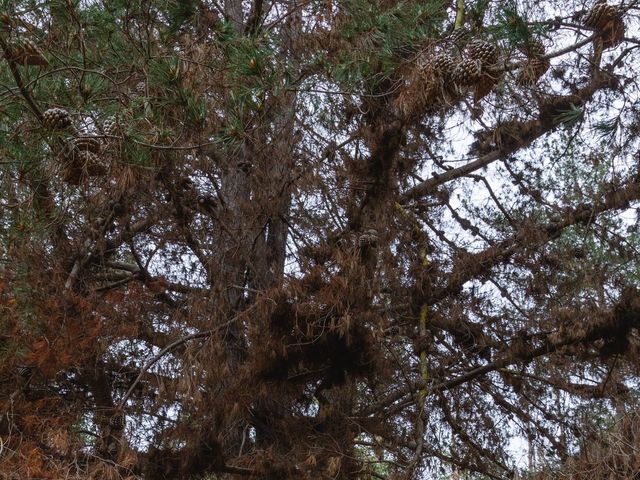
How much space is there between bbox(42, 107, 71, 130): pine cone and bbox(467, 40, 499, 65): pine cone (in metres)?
1.63

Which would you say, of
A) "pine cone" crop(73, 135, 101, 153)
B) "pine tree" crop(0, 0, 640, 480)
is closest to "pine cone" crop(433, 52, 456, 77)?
"pine tree" crop(0, 0, 640, 480)

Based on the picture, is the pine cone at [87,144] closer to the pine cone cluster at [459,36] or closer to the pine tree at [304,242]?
the pine tree at [304,242]

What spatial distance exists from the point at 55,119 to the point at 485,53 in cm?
171

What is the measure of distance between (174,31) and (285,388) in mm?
1969

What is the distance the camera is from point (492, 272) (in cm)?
489

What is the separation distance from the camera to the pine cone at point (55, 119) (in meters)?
2.82

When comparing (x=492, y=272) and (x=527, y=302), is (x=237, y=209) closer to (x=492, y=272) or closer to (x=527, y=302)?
(x=492, y=272)

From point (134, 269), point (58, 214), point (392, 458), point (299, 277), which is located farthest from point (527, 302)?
point (58, 214)

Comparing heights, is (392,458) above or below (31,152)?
below

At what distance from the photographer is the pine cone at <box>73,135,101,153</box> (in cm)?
Answer: 290

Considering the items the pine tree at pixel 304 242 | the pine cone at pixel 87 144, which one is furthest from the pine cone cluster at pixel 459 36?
the pine cone at pixel 87 144

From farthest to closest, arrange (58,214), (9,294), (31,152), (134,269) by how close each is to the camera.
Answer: (134,269) → (9,294) → (58,214) → (31,152)

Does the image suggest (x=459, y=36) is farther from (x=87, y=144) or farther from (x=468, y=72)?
(x=87, y=144)

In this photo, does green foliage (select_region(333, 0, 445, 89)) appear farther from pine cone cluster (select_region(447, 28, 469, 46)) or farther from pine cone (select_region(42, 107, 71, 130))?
pine cone (select_region(42, 107, 71, 130))
